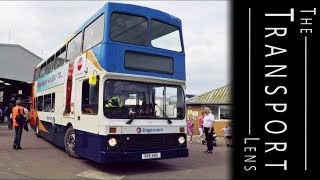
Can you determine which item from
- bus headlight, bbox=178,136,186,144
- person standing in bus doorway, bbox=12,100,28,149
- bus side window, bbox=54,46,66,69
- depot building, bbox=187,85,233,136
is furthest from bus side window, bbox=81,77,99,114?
depot building, bbox=187,85,233,136

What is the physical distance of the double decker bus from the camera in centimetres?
879

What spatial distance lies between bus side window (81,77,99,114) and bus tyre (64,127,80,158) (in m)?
1.44

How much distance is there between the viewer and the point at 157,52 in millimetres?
9484

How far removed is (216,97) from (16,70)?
67.3ft

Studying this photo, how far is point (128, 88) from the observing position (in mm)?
9055

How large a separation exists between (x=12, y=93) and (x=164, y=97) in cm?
3274

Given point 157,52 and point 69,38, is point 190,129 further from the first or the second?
point 157,52

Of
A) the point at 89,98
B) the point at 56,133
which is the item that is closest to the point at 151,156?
the point at 89,98

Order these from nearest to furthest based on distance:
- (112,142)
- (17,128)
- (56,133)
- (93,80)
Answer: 1. (112,142)
2. (93,80)
3. (56,133)
4. (17,128)

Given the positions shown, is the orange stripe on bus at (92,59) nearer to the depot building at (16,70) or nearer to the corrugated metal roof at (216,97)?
the corrugated metal roof at (216,97)

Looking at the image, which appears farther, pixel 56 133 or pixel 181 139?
pixel 56 133

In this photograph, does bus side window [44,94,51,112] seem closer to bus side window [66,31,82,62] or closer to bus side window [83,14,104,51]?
bus side window [66,31,82,62]

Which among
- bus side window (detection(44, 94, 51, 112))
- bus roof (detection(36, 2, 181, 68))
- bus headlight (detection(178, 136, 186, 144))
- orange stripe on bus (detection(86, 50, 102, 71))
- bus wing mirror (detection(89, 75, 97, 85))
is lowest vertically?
bus headlight (detection(178, 136, 186, 144))

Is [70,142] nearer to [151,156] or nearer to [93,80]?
[93,80]
